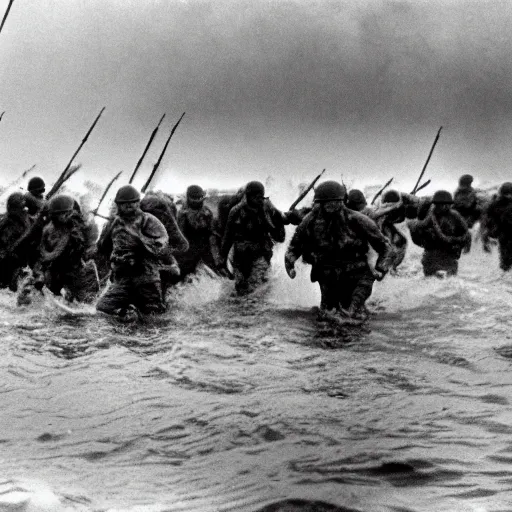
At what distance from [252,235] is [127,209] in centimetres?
314

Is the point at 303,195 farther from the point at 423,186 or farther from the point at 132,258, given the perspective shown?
the point at 132,258

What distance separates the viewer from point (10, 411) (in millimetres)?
7434

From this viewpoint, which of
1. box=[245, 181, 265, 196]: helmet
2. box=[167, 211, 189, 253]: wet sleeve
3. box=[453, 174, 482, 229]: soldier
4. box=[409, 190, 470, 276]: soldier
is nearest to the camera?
box=[167, 211, 189, 253]: wet sleeve

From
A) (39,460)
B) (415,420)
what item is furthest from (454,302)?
(39,460)

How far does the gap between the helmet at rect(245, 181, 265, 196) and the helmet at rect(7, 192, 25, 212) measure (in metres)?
4.34

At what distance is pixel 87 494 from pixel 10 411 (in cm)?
245

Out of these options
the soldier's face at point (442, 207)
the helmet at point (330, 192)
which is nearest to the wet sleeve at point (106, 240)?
the helmet at point (330, 192)

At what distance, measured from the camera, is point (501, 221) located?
16.2 metres

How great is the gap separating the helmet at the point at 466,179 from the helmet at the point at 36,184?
7878 millimetres

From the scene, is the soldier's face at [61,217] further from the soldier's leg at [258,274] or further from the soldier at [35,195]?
the soldier's leg at [258,274]

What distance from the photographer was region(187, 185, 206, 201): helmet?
51.4 ft

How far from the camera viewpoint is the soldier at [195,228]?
1570 centimetres

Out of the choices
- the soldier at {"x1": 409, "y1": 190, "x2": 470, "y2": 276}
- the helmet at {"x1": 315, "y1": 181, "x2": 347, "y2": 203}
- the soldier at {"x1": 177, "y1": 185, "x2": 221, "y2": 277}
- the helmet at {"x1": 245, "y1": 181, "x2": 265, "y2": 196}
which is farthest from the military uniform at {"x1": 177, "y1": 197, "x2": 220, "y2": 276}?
the helmet at {"x1": 315, "y1": 181, "x2": 347, "y2": 203}

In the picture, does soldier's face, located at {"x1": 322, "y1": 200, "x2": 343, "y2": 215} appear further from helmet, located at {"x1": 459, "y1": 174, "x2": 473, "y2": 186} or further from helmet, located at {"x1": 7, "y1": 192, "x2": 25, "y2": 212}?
helmet, located at {"x1": 459, "y1": 174, "x2": 473, "y2": 186}
